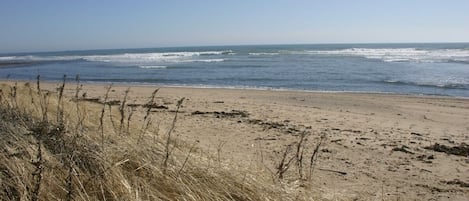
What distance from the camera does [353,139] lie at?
7074 mm

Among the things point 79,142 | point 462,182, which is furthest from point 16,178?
point 462,182

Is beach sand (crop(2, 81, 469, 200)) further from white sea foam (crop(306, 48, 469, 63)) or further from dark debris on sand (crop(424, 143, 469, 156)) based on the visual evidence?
white sea foam (crop(306, 48, 469, 63))

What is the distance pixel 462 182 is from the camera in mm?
4891

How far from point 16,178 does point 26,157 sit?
36 cm

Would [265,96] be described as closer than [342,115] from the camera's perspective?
No

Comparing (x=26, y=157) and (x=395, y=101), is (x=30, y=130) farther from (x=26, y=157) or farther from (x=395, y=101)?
(x=395, y=101)

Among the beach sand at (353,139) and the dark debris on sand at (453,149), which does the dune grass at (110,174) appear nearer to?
the beach sand at (353,139)

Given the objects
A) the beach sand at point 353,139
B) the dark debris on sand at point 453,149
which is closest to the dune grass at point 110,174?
the beach sand at point 353,139

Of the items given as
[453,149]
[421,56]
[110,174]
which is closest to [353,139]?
[453,149]

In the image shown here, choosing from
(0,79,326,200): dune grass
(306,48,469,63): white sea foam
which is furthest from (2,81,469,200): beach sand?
(306,48,469,63): white sea foam

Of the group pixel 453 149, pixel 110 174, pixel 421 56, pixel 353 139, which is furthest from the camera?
pixel 421 56

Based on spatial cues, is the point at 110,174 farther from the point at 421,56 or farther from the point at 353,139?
the point at 421,56

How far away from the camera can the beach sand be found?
4719 mm

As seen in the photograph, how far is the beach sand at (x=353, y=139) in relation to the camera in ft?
15.5
